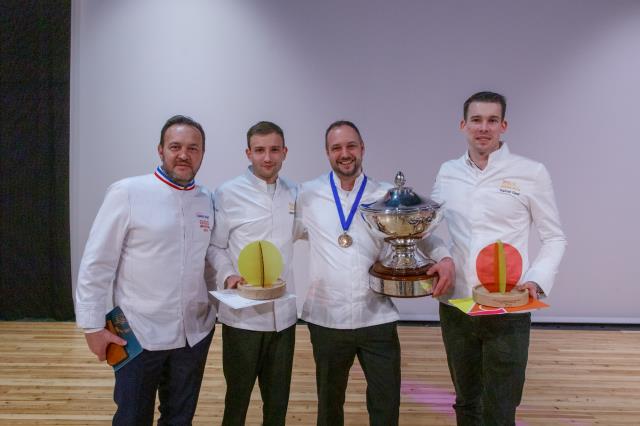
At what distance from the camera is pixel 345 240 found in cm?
182

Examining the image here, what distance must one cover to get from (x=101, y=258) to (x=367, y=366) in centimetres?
108

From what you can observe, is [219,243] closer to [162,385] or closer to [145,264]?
[145,264]

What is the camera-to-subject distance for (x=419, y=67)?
406cm

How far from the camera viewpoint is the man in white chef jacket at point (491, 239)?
5.63 ft

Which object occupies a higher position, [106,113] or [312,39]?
[312,39]

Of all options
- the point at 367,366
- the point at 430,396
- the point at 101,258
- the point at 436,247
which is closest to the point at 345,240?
the point at 436,247

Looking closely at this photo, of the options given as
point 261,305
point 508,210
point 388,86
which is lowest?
point 261,305

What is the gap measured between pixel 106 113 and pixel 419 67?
2.79 metres

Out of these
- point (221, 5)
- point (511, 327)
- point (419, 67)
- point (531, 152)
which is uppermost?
point (221, 5)

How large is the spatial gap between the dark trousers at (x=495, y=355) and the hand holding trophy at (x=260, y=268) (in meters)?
0.77

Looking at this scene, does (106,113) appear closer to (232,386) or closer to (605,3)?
(232,386)

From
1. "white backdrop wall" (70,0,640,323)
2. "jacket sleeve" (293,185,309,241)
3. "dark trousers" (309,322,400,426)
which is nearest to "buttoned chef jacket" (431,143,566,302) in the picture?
"dark trousers" (309,322,400,426)

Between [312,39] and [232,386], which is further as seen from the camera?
[312,39]

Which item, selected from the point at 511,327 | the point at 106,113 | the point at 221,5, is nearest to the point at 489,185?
the point at 511,327
